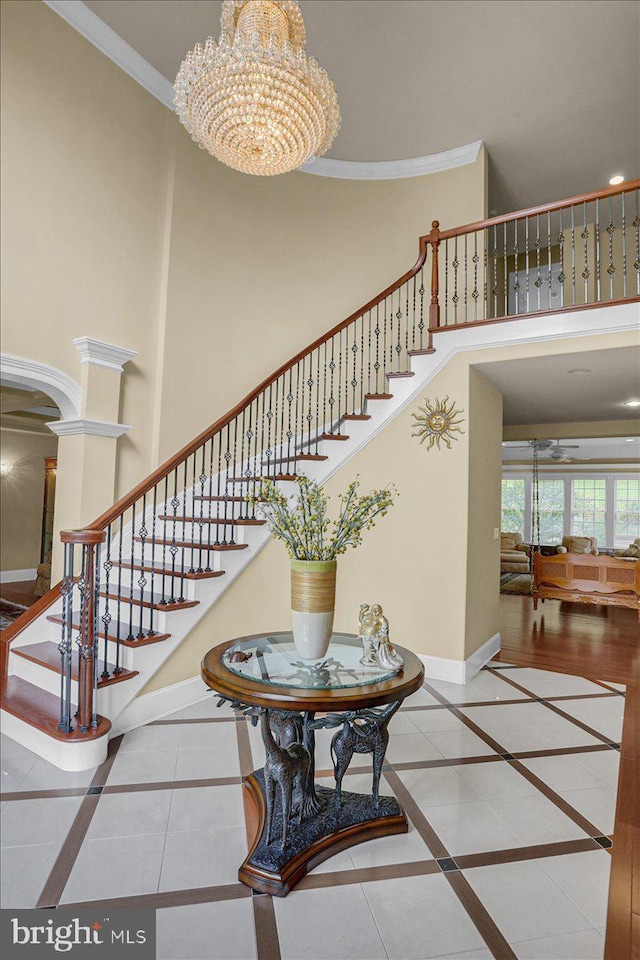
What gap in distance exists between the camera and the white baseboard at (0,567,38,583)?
877cm

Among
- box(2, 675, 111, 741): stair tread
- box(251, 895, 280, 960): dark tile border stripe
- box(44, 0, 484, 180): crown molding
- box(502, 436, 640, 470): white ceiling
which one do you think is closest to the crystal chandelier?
box(44, 0, 484, 180): crown molding

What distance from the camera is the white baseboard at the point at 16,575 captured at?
8766 mm

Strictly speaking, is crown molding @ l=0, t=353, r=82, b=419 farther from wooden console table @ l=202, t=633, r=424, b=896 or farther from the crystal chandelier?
wooden console table @ l=202, t=633, r=424, b=896

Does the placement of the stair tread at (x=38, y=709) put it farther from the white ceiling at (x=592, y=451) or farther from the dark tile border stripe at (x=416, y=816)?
the white ceiling at (x=592, y=451)

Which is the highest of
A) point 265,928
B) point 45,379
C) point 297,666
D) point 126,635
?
point 45,379

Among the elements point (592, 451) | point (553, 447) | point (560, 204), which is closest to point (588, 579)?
point (560, 204)

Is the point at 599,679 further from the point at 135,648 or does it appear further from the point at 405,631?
the point at 135,648

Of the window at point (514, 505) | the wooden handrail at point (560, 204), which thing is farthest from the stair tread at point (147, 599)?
the window at point (514, 505)

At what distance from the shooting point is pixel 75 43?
4254 millimetres

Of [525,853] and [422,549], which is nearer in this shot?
[525,853]

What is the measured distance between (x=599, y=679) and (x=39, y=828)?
4.23 metres

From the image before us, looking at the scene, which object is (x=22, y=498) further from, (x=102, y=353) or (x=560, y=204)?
(x=560, y=204)

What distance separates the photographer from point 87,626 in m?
2.90

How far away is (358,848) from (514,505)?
14037mm
